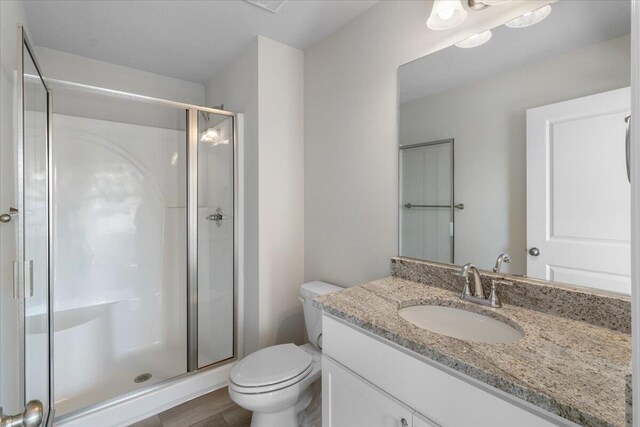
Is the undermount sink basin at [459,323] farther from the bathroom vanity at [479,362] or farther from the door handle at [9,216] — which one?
the door handle at [9,216]

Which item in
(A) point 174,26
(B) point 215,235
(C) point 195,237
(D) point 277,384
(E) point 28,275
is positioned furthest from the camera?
(B) point 215,235

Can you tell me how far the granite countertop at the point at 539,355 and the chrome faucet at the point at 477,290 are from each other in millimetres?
35

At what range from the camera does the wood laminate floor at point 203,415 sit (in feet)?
5.46

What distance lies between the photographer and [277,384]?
1363 millimetres

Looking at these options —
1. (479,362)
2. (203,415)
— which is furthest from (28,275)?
(479,362)

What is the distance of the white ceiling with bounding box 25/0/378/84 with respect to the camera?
5.49 ft

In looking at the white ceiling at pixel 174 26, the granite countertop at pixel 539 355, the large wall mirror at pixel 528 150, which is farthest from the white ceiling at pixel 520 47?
the granite countertop at pixel 539 355

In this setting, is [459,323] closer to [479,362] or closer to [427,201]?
[479,362]

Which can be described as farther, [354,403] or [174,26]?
[174,26]

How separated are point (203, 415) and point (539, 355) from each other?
1.78 meters

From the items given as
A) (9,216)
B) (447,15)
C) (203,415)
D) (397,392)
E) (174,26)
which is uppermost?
(174,26)

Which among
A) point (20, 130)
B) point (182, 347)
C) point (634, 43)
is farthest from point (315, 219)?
point (634, 43)

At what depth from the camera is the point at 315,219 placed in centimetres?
210

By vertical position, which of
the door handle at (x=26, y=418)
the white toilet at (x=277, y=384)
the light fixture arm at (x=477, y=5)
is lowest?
the white toilet at (x=277, y=384)
